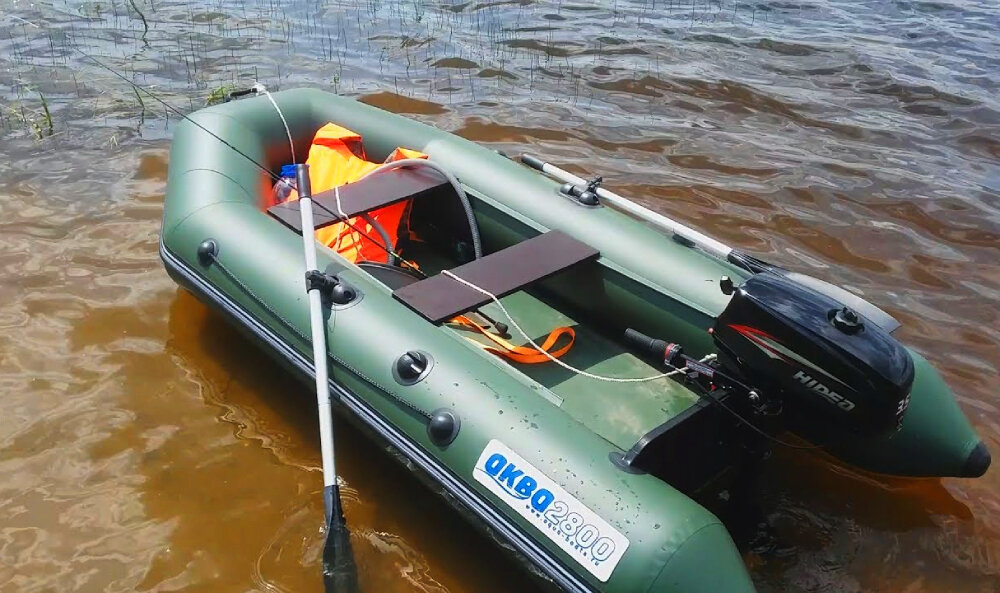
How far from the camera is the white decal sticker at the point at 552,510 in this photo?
2.16 meters

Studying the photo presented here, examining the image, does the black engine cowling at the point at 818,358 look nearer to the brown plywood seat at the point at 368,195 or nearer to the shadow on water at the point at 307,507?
the shadow on water at the point at 307,507

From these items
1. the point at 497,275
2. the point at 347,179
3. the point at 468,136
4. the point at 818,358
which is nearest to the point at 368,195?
the point at 347,179

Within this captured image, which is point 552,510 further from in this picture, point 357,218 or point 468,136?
point 468,136

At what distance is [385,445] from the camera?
2.75 metres

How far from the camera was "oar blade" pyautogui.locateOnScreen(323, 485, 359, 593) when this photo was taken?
2.56 m

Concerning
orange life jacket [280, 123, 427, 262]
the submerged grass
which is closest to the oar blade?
orange life jacket [280, 123, 427, 262]

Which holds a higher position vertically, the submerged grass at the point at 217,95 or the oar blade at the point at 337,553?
the submerged grass at the point at 217,95

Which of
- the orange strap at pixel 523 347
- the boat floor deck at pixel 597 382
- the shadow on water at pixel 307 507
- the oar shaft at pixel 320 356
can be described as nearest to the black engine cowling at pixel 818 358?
the boat floor deck at pixel 597 382

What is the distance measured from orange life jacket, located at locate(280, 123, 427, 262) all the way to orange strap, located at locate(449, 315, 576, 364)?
0.65m

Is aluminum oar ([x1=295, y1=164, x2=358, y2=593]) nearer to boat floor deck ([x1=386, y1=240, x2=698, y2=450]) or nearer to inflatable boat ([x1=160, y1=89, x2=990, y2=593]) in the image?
inflatable boat ([x1=160, y1=89, x2=990, y2=593])

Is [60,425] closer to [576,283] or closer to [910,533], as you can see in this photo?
[576,283]

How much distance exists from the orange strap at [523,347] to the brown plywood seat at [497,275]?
0.11m

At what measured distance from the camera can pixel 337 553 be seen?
8.52ft

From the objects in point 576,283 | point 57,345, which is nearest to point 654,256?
point 576,283
